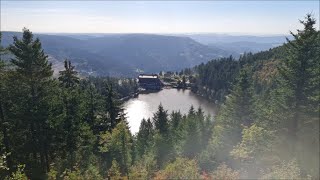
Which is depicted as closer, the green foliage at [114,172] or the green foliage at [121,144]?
the green foliage at [114,172]

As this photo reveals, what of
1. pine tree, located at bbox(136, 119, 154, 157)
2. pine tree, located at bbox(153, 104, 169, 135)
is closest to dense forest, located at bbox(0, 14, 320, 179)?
pine tree, located at bbox(136, 119, 154, 157)

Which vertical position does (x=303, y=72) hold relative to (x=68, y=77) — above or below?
above

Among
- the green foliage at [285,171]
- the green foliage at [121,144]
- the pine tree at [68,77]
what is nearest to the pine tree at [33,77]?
the green foliage at [121,144]

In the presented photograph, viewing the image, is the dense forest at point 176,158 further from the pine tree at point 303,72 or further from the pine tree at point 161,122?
the pine tree at point 161,122

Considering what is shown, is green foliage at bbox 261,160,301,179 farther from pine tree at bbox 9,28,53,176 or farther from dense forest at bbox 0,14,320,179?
pine tree at bbox 9,28,53,176

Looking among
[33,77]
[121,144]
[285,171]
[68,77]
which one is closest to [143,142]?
[68,77]

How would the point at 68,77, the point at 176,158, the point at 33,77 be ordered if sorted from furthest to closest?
the point at 68,77 < the point at 176,158 < the point at 33,77

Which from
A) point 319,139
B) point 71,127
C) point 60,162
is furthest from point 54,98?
point 319,139

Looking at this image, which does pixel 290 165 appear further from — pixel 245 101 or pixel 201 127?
pixel 201 127

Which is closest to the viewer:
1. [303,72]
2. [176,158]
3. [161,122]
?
[303,72]

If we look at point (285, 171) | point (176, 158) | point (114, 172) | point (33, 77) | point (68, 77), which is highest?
point (33, 77)

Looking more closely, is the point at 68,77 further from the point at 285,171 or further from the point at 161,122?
the point at 285,171
